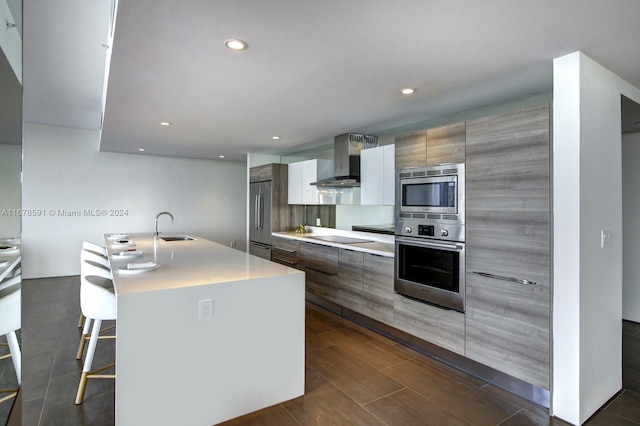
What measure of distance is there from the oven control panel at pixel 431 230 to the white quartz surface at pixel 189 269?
1241 mm

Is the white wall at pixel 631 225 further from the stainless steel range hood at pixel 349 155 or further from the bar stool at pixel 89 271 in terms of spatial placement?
the bar stool at pixel 89 271

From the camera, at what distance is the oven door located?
8.98 feet

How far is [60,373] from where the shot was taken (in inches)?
104

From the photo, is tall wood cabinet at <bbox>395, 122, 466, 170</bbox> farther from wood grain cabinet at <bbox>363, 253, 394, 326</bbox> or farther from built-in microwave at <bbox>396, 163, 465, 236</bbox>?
wood grain cabinet at <bbox>363, 253, 394, 326</bbox>

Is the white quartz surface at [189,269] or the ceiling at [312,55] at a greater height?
the ceiling at [312,55]

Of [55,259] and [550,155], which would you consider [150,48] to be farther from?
[55,259]

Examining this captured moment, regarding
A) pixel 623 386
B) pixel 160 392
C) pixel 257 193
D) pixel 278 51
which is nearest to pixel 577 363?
pixel 623 386

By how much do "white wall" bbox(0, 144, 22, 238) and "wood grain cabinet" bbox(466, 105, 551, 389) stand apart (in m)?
2.71

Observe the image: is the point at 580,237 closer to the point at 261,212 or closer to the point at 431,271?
the point at 431,271

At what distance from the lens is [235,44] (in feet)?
6.52

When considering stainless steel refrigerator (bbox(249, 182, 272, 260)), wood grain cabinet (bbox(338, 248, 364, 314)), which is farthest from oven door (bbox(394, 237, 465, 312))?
stainless steel refrigerator (bbox(249, 182, 272, 260))

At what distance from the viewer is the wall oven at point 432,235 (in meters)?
2.74

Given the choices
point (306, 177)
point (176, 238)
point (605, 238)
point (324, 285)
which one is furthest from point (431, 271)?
point (176, 238)

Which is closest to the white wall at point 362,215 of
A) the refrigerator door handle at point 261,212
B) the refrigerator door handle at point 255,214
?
the refrigerator door handle at point 261,212
